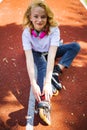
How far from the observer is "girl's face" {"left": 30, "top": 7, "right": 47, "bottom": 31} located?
14.4 feet

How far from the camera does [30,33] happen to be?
4.72 m

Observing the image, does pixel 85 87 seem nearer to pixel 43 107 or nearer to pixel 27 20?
pixel 43 107

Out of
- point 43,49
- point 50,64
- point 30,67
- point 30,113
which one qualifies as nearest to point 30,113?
point 30,113

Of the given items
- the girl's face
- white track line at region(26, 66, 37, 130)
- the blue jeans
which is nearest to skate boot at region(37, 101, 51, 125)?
white track line at region(26, 66, 37, 130)

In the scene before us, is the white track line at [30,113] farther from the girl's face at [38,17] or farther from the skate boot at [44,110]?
the girl's face at [38,17]

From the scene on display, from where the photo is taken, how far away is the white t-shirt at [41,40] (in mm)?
4663

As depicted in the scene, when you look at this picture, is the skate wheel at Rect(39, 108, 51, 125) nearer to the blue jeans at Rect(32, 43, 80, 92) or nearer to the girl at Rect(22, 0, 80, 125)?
the girl at Rect(22, 0, 80, 125)

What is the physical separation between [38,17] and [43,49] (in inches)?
27.7

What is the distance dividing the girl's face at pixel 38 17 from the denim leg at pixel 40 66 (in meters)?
0.66

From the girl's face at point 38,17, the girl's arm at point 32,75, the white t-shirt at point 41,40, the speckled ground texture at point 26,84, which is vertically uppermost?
the girl's face at point 38,17

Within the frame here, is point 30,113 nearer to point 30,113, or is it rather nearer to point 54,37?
point 30,113

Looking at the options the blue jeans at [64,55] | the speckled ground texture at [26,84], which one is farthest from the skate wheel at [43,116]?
the blue jeans at [64,55]

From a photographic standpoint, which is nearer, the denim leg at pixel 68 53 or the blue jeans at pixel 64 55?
the blue jeans at pixel 64 55

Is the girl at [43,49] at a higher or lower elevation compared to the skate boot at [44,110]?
higher
